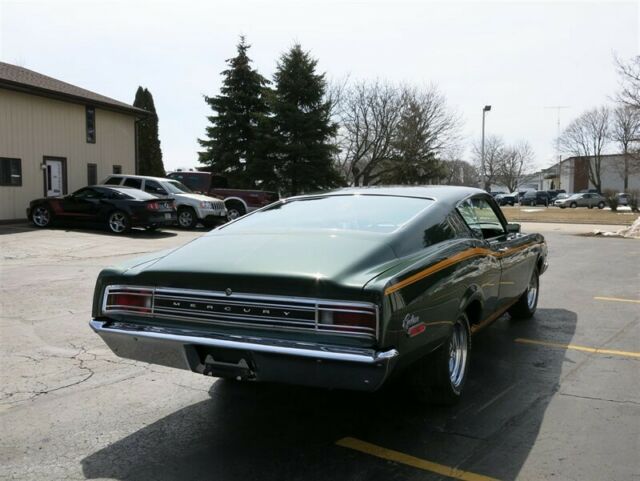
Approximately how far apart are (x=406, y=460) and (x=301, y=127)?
94.1 feet

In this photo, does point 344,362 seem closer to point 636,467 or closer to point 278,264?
point 278,264

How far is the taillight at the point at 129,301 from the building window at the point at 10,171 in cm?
1787

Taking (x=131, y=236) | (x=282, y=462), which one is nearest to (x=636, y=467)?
(x=282, y=462)

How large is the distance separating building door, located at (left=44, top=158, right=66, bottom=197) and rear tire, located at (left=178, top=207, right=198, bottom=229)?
17.7 ft

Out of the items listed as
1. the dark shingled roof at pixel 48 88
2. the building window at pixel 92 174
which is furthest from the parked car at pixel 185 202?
the dark shingled roof at pixel 48 88

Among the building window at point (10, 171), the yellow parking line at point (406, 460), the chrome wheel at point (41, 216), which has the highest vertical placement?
the building window at point (10, 171)

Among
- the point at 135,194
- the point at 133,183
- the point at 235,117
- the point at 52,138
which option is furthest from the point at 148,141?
the point at 135,194

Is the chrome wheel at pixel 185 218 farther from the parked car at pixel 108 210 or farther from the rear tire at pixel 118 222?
the rear tire at pixel 118 222

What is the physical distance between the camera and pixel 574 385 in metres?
4.45

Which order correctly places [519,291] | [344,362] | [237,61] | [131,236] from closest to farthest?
1. [344,362]
2. [519,291]
3. [131,236]
4. [237,61]

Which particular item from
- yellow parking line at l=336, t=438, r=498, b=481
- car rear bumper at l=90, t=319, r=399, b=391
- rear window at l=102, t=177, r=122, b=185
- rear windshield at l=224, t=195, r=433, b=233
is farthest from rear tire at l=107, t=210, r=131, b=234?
→ yellow parking line at l=336, t=438, r=498, b=481

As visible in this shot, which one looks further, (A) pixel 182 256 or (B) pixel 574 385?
(B) pixel 574 385

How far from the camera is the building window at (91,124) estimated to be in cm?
2247

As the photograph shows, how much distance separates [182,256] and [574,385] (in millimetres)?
3136
